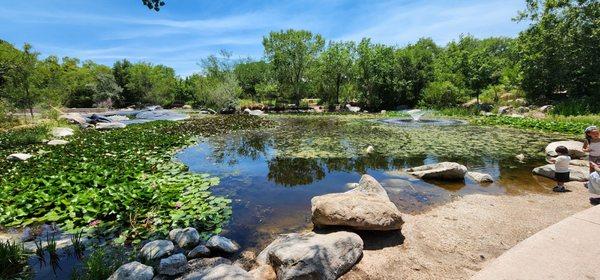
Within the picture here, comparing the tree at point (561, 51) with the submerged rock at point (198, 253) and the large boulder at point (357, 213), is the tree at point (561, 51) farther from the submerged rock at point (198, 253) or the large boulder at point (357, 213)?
the submerged rock at point (198, 253)

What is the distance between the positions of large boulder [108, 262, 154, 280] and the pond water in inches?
64.6

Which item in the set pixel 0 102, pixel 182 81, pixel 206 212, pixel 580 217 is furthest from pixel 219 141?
pixel 182 81

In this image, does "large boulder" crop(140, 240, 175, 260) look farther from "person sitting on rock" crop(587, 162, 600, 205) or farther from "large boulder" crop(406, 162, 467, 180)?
"person sitting on rock" crop(587, 162, 600, 205)

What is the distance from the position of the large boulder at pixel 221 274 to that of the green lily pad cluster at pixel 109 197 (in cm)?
168

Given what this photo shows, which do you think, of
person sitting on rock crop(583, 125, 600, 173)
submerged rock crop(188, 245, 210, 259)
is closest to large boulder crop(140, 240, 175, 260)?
submerged rock crop(188, 245, 210, 259)

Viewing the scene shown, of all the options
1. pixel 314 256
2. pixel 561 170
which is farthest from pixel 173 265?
pixel 561 170

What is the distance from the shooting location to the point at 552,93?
25922mm

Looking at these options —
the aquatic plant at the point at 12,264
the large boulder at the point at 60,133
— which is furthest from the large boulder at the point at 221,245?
the large boulder at the point at 60,133

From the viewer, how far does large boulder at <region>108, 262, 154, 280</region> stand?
147 inches

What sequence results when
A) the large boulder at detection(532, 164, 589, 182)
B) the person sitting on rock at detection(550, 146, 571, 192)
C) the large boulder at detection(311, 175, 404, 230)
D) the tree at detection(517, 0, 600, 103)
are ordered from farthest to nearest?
1. the tree at detection(517, 0, 600, 103)
2. the large boulder at detection(532, 164, 589, 182)
3. the person sitting on rock at detection(550, 146, 571, 192)
4. the large boulder at detection(311, 175, 404, 230)

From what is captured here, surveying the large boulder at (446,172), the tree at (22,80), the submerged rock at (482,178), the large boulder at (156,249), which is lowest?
the submerged rock at (482,178)

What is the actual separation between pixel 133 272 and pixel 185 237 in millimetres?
1185

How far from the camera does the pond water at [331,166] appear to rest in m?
6.69

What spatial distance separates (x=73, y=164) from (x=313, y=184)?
7.03 metres
